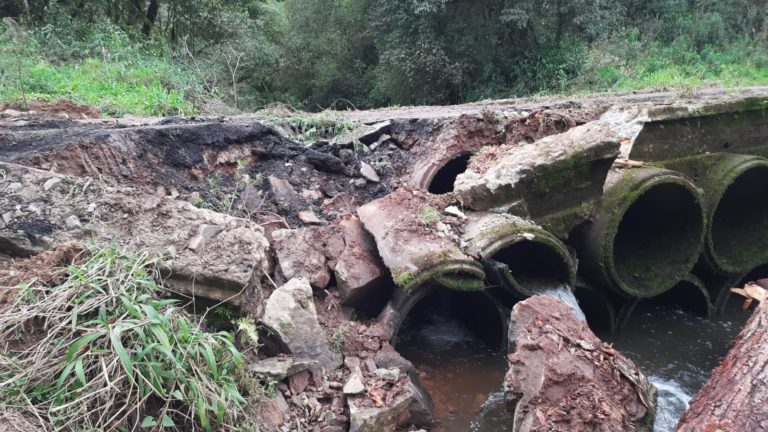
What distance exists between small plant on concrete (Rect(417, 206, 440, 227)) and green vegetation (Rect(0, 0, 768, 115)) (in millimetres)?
6000

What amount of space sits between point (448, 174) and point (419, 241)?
2505 millimetres

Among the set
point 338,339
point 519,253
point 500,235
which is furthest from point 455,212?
point 338,339

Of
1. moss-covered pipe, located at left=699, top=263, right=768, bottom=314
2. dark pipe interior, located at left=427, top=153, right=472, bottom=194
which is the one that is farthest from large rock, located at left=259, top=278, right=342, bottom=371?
moss-covered pipe, located at left=699, top=263, right=768, bottom=314

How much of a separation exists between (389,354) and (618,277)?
2.50 m

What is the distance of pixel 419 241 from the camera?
14.4 ft

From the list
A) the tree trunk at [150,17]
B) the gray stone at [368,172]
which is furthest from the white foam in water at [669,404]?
the tree trunk at [150,17]

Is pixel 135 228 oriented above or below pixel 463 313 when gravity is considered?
above

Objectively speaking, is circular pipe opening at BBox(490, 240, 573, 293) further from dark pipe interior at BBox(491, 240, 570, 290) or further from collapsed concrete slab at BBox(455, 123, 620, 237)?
collapsed concrete slab at BBox(455, 123, 620, 237)

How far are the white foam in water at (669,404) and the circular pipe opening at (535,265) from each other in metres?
1.11

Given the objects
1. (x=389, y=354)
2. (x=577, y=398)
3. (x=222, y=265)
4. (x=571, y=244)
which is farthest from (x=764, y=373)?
(x=222, y=265)

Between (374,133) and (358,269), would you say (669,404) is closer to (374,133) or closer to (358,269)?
Result: (358,269)

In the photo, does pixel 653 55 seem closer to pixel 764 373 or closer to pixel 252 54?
pixel 252 54

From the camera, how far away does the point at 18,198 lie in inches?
143

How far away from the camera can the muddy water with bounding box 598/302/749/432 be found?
4523mm
